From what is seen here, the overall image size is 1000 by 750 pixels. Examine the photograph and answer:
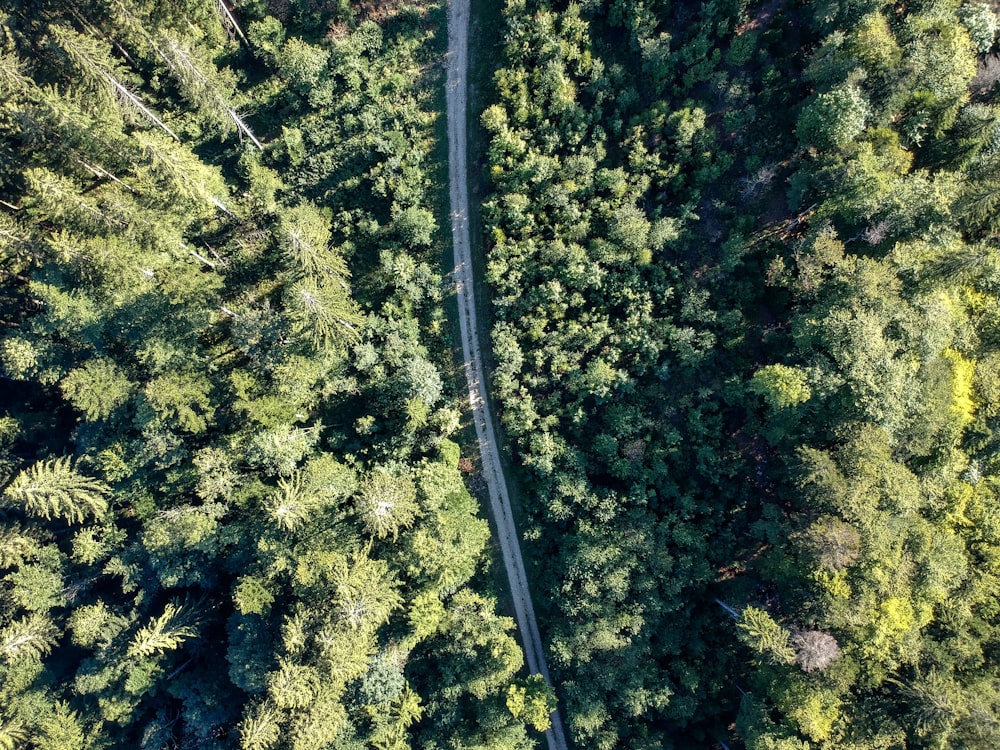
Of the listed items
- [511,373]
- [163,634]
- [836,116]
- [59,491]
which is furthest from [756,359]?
[59,491]

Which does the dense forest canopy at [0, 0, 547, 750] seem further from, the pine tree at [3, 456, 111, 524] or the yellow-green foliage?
the yellow-green foliage

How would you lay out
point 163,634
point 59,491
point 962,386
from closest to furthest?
point 962,386 < point 59,491 < point 163,634

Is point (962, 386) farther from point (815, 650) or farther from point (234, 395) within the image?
point (234, 395)

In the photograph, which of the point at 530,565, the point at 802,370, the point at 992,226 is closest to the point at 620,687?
the point at 530,565

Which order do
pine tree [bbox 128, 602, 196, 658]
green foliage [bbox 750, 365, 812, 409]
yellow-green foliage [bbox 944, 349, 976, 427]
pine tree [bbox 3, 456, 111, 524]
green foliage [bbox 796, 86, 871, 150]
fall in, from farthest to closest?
pine tree [bbox 128, 602, 196, 658] → pine tree [bbox 3, 456, 111, 524] → yellow-green foliage [bbox 944, 349, 976, 427] → green foliage [bbox 750, 365, 812, 409] → green foliage [bbox 796, 86, 871, 150]

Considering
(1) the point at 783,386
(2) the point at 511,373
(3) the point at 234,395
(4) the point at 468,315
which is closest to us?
(1) the point at 783,386

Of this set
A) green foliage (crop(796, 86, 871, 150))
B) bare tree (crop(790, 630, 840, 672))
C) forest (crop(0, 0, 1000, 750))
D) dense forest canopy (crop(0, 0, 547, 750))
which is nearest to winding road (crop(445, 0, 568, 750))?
forest (crop(0, 0, 1000, 750))
